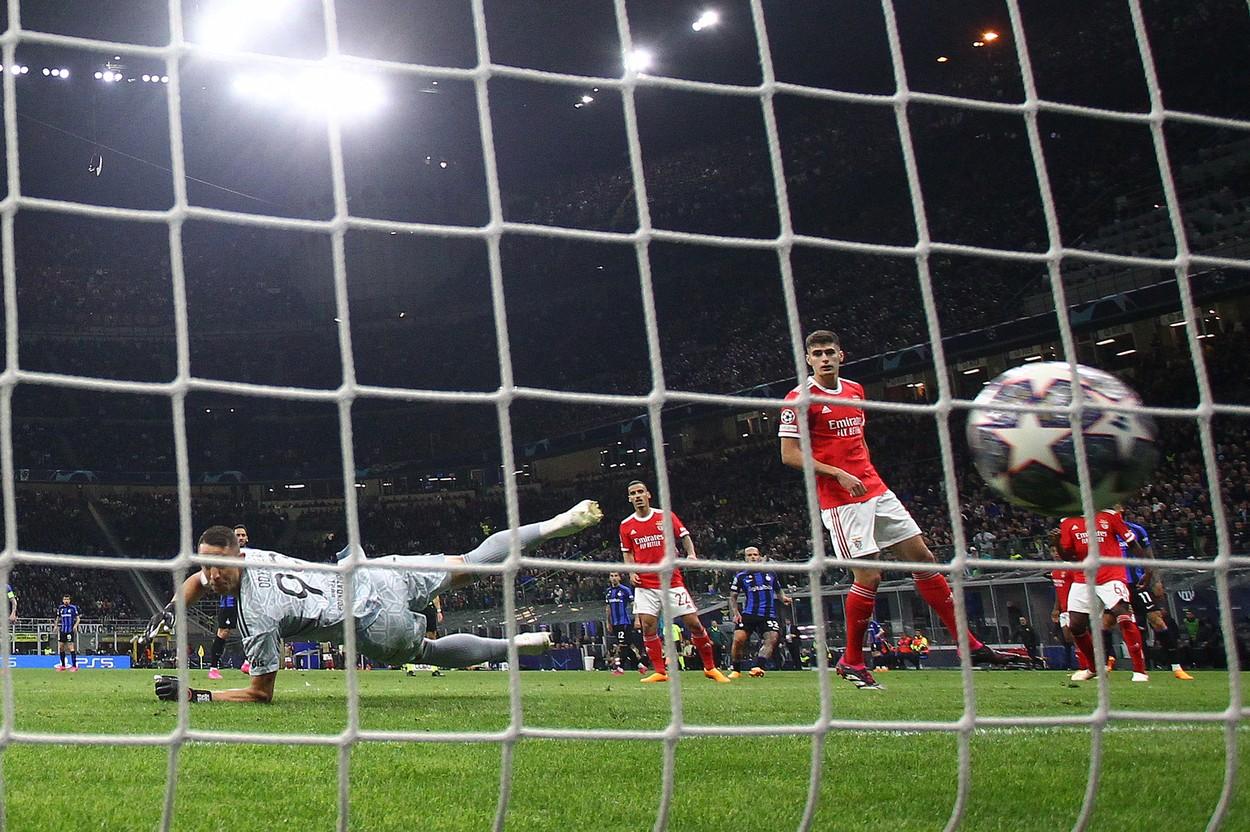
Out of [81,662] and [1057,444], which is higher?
[1057,444]

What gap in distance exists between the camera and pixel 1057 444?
3.77 meters

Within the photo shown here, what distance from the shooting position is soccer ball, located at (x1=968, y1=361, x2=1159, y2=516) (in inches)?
142

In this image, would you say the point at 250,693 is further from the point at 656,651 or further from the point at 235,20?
the point at 235,20

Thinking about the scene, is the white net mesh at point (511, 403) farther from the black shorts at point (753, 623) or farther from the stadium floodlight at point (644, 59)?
the stadium floodlight at point (644, 59)

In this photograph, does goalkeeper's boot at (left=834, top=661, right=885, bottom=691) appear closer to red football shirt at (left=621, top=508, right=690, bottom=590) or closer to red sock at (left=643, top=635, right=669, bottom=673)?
red football shirt at (left=621, top=508, right=690, bottom=590)

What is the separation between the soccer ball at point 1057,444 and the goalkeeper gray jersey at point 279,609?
3.25 metres

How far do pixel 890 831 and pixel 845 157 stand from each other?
79.9 feet

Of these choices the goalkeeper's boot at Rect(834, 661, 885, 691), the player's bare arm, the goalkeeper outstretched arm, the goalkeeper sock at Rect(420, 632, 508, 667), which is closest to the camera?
the player's bare arm

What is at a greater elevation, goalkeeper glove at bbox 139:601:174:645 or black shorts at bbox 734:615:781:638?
goalkeeper glove at bbox 139:601:174:645

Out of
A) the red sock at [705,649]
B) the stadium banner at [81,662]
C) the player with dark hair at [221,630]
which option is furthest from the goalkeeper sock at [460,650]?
the stadium banner at [81,662]

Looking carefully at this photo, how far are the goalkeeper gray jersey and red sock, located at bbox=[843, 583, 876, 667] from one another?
242 cm

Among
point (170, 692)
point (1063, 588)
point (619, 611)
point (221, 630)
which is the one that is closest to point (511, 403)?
point (170, 692)

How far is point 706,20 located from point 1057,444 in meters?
20.6

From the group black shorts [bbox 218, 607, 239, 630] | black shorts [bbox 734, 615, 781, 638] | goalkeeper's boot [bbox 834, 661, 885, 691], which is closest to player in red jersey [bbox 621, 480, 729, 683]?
black shorts [bbox 734, 615, 781, 638]
